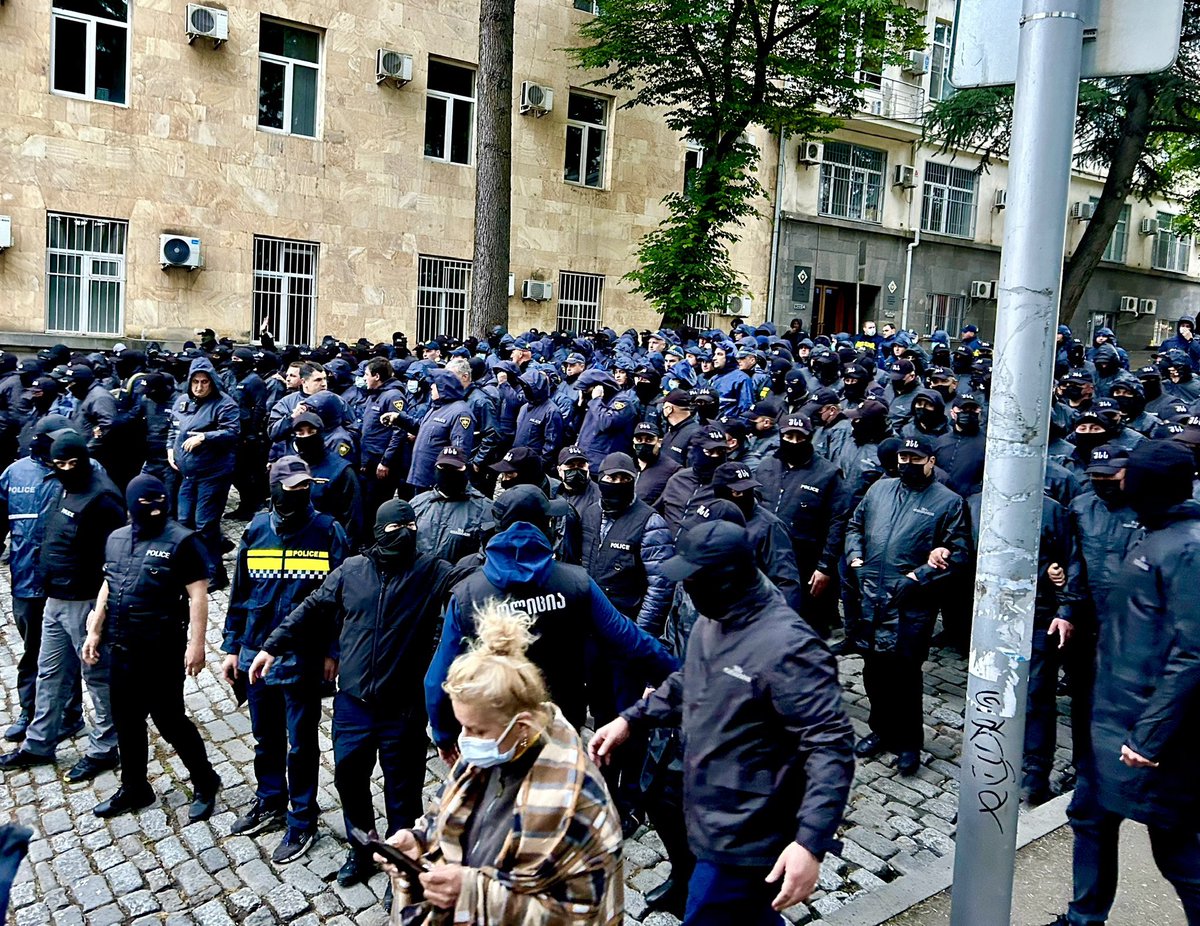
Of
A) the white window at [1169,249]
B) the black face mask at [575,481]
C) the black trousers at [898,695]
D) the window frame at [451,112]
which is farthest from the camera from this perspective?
the white window at [1169,249]

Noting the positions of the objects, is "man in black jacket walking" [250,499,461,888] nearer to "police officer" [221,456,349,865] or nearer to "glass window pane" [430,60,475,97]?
"police officer" [221,456,349,865]

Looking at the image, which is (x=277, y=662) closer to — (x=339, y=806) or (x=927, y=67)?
(x=339, y=806)

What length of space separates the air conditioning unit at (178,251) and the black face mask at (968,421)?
15542 mm

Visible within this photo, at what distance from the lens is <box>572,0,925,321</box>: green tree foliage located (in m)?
20.7

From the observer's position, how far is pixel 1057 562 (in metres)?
6.01

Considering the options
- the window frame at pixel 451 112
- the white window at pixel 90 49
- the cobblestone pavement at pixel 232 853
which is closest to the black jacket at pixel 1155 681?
the cobblestone pavement at pixel 232 853

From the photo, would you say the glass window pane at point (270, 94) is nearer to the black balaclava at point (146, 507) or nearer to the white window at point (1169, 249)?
the black balaclava at point (146, 507)

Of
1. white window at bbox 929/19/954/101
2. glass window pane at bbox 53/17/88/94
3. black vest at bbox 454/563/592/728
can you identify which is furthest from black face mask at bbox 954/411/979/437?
white window at bbox 929/19/954/101

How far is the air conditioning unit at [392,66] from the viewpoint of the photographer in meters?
20.6

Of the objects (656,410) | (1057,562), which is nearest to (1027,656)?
(1057,562)

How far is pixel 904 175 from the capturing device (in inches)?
1144

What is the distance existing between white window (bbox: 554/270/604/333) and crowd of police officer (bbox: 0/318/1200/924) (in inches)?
553

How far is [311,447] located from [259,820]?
9.69 feet

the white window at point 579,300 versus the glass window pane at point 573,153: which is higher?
the glass window pane at point 573,153
